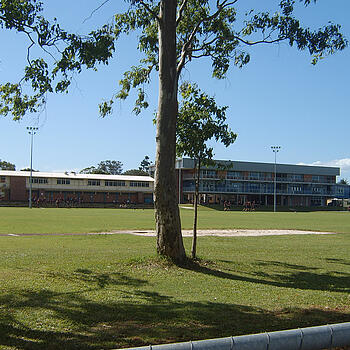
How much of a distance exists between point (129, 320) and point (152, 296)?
1.74 metres

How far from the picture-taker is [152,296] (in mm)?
8125

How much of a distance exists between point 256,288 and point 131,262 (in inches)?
149

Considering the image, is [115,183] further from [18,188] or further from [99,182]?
[18,188]

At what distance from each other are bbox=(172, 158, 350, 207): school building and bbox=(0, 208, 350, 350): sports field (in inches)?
3013

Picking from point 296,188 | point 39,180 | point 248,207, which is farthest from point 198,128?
point 296,188

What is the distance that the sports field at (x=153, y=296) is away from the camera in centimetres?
582

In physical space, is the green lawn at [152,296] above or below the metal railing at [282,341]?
below

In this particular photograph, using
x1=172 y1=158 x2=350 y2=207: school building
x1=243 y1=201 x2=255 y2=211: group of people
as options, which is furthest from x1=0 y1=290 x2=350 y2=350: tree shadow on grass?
x1=172 y1=158 x2=350 y2=207: school building

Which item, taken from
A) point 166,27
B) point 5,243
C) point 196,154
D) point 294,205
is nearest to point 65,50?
point 166,27

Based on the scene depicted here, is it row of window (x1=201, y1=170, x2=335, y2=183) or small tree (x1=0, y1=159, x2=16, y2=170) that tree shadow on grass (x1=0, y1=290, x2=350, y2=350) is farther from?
small tree (x1=0, y1=159, x2=16, y2=170)

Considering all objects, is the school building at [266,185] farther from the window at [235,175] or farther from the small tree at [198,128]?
the small tree at [198,128]

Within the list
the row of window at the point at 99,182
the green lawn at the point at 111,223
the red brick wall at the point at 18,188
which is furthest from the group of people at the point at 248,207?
the red brick wall at the point at 18,188

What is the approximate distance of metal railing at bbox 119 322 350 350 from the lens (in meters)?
3.72

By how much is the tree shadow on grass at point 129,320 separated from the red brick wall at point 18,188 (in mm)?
80914
